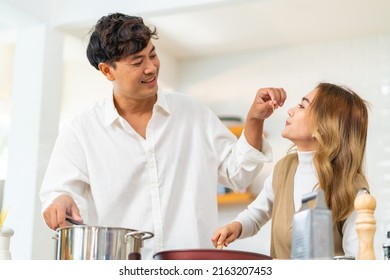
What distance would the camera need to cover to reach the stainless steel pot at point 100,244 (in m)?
1.59

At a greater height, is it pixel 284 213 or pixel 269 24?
pixel 269 24

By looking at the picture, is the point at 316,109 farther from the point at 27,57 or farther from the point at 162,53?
the point at 162,53

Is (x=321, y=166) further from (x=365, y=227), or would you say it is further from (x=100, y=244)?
(x=100, y=244)

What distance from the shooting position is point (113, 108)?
88.2 inches

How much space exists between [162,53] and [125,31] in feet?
8.93

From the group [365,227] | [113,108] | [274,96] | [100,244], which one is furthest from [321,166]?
[113,108]

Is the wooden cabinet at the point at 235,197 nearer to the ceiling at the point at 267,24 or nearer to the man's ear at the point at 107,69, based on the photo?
the ceiling at the point at 267,24

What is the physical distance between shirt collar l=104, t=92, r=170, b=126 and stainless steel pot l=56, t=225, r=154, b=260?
2.15 ft

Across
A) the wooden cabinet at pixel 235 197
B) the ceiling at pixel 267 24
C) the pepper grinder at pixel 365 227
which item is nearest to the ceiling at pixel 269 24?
the ceiling at pixel 267 24

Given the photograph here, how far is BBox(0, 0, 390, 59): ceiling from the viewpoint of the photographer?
13.3 feet

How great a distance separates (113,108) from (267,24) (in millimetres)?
2327

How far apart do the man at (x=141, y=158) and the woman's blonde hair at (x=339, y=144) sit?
23 cm
